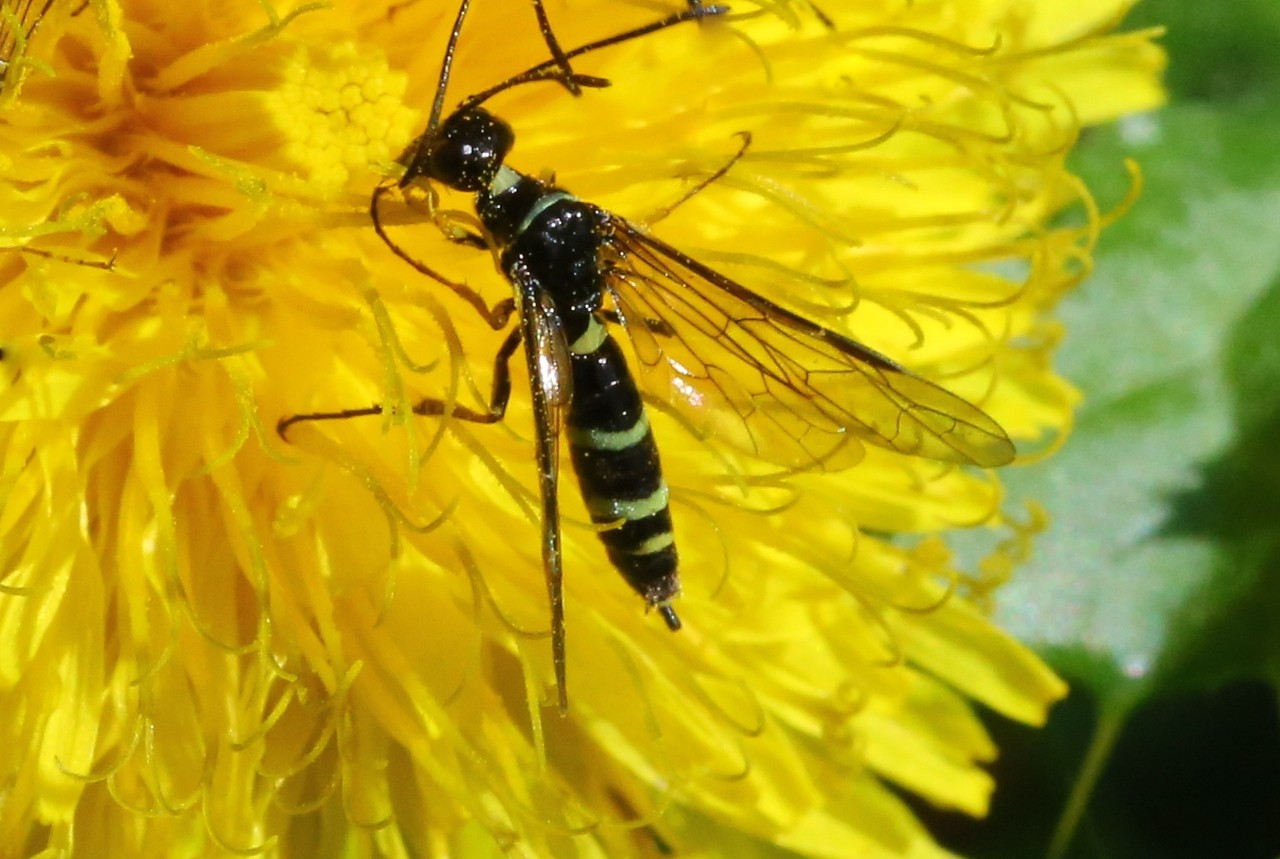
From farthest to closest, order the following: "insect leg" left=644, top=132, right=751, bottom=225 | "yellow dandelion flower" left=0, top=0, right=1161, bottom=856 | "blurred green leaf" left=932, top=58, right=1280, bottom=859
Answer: "blurred green leaf" left=932, top=58, right=1280, bottom=859, "insect leg" left=644, top=132, right=751, bottom=225, "yellow dandelion flower" left=0, top=0, right=1161, bottom=856

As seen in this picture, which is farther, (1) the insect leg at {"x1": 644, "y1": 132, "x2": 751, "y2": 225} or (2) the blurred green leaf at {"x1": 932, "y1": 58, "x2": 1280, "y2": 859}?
(2) the blurred green leaf at {"x1": 932, "y1": 58, "x2": 1280, "y2": 859}

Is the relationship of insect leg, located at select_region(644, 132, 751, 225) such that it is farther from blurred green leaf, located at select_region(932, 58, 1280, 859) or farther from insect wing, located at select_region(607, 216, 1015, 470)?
blurred green leaf, located at select_region(932, 58, 1280, 859)

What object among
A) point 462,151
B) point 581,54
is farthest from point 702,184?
point 462,151

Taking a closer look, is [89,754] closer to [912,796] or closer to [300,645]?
[300,645]

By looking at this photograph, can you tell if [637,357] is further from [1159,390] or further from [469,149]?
[1159,390]

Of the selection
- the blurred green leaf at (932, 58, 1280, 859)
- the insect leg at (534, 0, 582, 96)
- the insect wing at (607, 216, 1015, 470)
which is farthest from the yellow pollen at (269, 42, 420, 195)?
the blurred green leaf at (932, 58, 1280, 859)

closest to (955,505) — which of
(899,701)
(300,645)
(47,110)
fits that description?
(899,701)

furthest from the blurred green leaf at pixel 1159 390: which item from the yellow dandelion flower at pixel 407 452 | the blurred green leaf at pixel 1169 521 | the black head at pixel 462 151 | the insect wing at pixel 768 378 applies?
the black head at pixel 462 151
